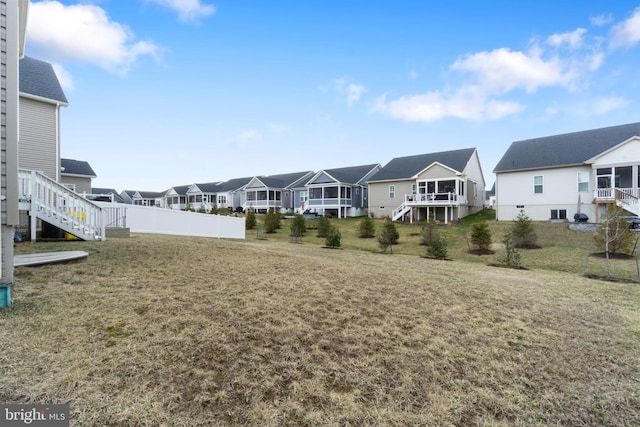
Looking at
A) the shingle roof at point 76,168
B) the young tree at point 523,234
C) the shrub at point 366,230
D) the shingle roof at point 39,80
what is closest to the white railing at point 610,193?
the young tree at point 523,234

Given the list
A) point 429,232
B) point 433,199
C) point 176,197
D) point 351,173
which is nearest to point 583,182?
point 433,199

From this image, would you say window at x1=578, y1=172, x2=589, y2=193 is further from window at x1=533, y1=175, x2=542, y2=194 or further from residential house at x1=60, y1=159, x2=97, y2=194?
residential house at x1=60, y1=159, x2=97, y2=194

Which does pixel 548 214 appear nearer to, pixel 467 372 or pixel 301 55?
pixel 301 55

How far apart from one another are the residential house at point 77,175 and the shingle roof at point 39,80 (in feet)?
32.8

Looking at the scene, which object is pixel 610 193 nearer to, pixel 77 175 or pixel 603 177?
pixel 603 177

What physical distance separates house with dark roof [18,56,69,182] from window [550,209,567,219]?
3167 centimetres

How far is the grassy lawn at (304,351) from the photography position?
9.10ft

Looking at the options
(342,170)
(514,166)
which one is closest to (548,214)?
(514,166)

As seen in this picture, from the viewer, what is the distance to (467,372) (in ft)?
11.6

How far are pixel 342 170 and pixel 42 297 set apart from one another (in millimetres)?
39601

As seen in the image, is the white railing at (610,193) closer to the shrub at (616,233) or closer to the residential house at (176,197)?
the shrub at (616,233)

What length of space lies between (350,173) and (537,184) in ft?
68.8

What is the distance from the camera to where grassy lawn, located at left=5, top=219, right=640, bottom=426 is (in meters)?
2.77

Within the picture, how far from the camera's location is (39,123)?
14.1 meters
